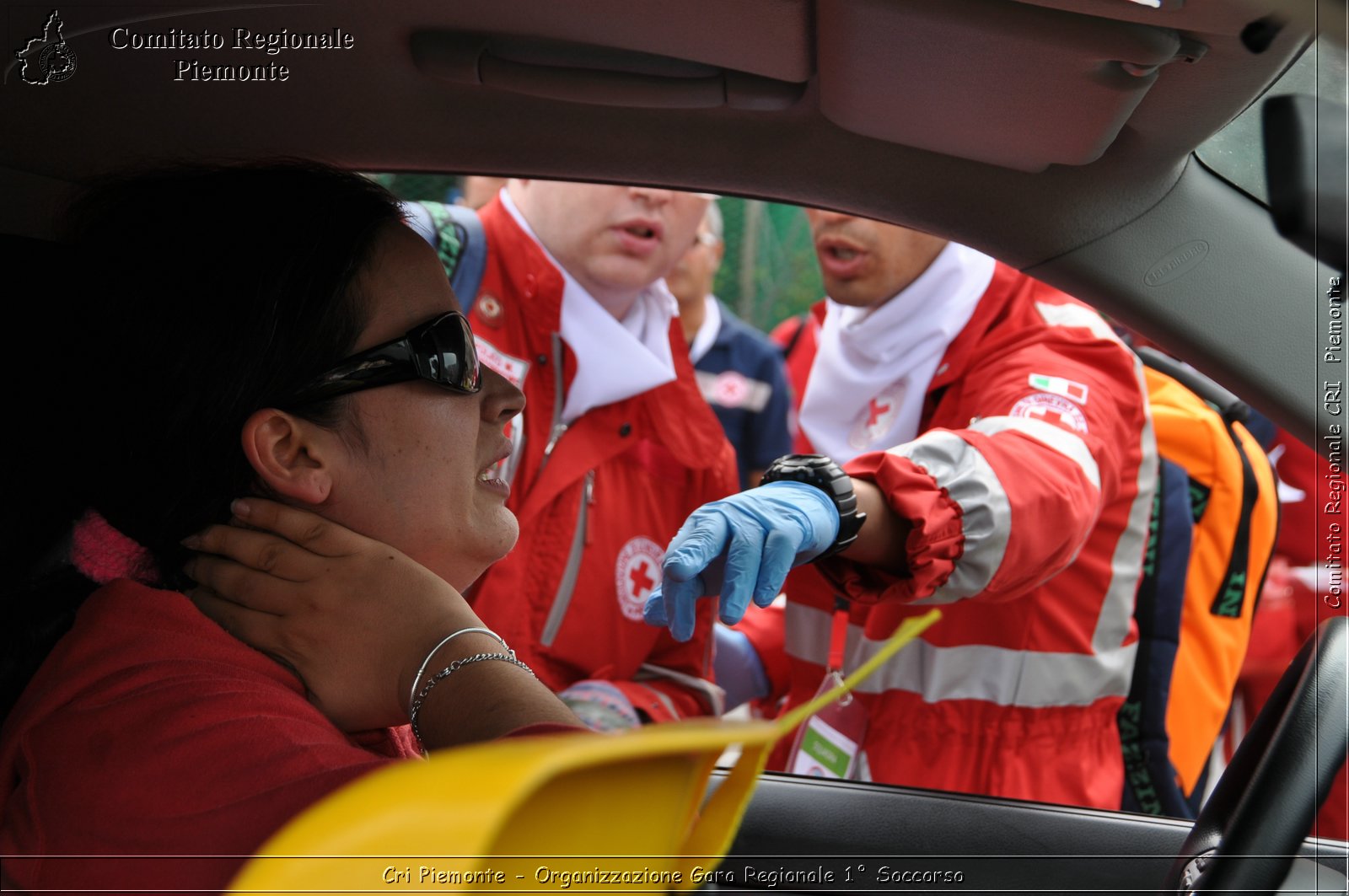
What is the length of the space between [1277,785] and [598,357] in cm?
155

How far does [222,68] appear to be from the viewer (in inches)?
64.9

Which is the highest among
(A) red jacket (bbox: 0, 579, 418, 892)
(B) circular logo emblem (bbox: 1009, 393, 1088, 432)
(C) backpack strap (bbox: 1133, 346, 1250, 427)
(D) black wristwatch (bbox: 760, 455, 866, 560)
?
(C) backpack strap (bbox: 1133, 346, 1250, 427)

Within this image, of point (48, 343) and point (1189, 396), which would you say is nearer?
point (48, 343)

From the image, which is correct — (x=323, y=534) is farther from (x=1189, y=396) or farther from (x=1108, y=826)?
(x=1189, y=396)

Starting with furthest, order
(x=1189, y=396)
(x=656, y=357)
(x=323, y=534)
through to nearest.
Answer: (x=1189, y=396)
(x=656, y=357)
(x=323, y=534)

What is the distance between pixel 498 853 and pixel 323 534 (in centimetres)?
70

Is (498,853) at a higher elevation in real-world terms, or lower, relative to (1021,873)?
higher

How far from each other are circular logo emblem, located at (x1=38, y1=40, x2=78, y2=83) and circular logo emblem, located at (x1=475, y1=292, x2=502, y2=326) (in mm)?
1001

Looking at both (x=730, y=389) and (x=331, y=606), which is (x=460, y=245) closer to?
(x=331, y=606)

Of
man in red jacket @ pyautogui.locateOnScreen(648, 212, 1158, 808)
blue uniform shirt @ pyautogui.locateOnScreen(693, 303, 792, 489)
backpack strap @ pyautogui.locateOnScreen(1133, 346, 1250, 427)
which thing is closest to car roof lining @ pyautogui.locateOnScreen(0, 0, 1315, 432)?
man in red jacket @ pyautogui.locateOnScreen(648, 212, 1158, 808)

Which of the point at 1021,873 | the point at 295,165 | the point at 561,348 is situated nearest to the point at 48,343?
the point at 295,165

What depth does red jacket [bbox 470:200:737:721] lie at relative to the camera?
2.41 metres

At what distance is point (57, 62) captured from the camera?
5.24 ft

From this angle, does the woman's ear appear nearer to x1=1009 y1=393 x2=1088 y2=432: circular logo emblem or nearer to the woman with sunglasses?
the woman with sunglasses
